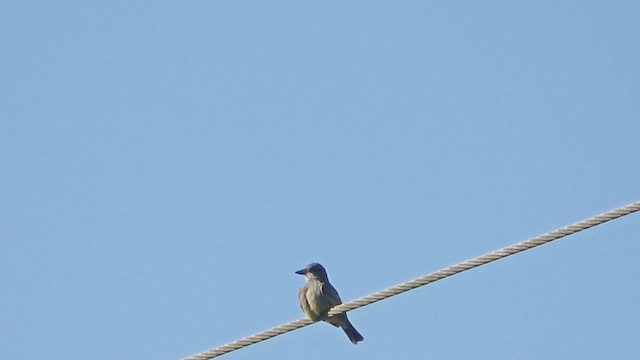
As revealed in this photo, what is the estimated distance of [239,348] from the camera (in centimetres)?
1147

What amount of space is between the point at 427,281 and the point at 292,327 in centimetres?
163

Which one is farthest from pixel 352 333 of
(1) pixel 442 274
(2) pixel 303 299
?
(1) pixel 442 274

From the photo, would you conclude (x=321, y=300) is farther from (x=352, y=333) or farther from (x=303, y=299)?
(x=352, y=333)

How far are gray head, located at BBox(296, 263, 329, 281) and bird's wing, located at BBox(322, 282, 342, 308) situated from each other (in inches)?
6.4

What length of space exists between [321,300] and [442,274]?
482 cm

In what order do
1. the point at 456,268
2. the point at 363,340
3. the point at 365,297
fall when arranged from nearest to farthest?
the point at 456,268
the point at 365,297
the point at 363,340

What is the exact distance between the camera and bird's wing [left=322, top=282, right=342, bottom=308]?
15211 millimetres

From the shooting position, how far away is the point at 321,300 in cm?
1516

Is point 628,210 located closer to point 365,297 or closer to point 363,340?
point 365,297

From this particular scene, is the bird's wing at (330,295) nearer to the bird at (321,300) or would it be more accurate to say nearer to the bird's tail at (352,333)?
the bird at (321,300)

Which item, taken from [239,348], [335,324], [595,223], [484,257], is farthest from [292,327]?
[335,324]

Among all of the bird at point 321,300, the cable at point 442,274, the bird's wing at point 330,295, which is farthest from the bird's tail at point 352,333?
the cable at point 442,274

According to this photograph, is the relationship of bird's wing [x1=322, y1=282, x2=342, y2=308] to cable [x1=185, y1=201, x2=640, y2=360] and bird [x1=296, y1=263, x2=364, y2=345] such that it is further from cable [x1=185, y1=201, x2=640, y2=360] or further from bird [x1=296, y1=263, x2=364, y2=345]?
cable [x1=185, y1=201, x2=640, y2=360]

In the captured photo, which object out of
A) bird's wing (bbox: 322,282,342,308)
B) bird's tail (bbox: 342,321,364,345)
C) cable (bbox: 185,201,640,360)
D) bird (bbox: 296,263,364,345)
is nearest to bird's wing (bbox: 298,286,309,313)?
bird (bbox: 296,263,364,345)
